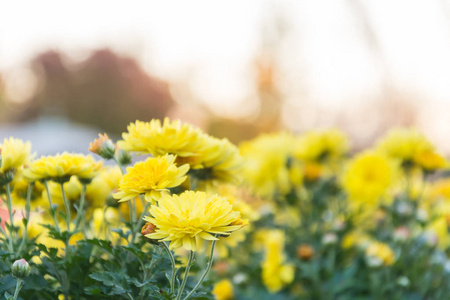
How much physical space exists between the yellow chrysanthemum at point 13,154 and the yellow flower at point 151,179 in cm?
26

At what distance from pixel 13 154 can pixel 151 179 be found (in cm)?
33

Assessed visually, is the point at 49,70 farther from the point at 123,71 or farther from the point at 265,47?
the point at 265,47

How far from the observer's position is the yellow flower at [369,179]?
2.05 metres

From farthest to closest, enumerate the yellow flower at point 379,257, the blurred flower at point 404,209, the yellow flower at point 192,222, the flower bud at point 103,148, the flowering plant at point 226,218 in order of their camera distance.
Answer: the blurred flower at point 404,209
the yellow flower at point 379,257
the flower bud at point 103,148
the flowering plant at point 226,218
the yellow flower at point 192,222

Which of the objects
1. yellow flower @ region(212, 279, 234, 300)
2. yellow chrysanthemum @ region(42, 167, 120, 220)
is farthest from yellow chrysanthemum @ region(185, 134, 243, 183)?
yellow flower @ region(212, 279, 234, 300)

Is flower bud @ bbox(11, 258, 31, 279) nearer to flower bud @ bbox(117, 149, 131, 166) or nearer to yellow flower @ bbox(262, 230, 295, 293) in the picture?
flower bud @ bbox(117, 149, 131, 166)

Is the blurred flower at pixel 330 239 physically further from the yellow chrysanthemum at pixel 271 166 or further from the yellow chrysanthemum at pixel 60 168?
the yellow chrysanthemum at pixel 60 168

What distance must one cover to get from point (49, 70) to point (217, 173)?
1282 centimetres

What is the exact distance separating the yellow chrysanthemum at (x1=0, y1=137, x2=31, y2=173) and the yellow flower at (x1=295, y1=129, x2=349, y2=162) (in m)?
1.42

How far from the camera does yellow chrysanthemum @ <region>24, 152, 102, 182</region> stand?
2.97ft

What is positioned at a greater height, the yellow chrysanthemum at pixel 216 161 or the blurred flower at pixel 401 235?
the yellow chrysanthemum at pixel 216 161

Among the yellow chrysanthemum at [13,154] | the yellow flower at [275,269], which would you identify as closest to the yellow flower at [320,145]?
the yellow flower at [275,269]

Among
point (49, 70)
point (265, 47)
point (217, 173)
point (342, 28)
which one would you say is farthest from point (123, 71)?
point (217, 173)

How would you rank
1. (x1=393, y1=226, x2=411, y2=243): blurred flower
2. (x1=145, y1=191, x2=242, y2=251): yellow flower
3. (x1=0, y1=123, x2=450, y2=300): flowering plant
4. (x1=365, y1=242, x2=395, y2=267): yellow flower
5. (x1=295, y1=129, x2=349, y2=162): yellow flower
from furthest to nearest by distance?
(x1=295, y1=129, x2=349, y2=162): yellow flower → (x1=393, y1=226, x2=411, y2=243): blurred flower → (x1=365, y1=242, x2=395, y2=267): yellow flower → (x1=0, y1=123, x2=450, y2=300): flowering plant → (x1=145, y1=191, x2=242, y2=251): yellow flower
